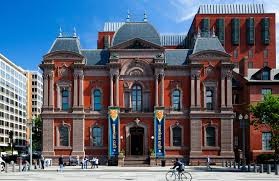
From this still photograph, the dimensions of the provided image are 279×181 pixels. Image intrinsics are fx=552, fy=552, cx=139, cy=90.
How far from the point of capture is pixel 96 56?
7394 centimetres

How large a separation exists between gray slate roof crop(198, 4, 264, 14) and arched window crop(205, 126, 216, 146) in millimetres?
43180

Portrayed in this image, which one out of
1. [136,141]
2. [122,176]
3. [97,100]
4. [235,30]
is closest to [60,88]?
[97,100]

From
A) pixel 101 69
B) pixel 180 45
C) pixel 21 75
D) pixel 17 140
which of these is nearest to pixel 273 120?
pixel 101 69

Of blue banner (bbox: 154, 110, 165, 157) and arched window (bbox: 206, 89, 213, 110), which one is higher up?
arched window (bbox: 206, 89, 213, 110)

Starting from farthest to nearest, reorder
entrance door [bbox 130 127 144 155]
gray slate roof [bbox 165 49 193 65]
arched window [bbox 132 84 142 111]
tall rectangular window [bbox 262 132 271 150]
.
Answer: tall rectangular window [bbox 262 132 271 150] → gray slate roof [bbox 165 49 193 65] → arched window [bbox 132 84 142 111] → entrance door [bbox 130 127 144 155]

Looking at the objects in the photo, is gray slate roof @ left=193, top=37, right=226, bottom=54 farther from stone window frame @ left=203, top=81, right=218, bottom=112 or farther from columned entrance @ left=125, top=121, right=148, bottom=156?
columned entrance @ left=125, top=121, right=148, bottom=156

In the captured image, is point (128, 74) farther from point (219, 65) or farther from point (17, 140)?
point (17, 140)

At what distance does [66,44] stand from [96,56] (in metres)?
4.29

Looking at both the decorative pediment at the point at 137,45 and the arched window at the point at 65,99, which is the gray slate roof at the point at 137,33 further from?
the arched window at the point at 65,99

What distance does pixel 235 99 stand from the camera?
259 ft

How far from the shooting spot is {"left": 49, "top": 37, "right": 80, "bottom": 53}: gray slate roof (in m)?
73.0

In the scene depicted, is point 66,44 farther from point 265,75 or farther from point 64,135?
point 265,75

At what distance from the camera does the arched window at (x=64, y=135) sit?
7094 cm

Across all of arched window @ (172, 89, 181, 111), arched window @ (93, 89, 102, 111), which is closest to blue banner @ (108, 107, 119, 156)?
arched window @ (93, 89, 102, 111)
